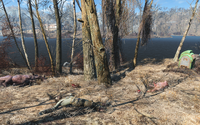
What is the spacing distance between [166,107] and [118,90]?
7.64 ft

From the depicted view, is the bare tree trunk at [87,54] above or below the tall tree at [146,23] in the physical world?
below

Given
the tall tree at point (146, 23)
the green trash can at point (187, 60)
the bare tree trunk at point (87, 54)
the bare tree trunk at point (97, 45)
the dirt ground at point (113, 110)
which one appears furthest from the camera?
the tall tree at point (146, 23)

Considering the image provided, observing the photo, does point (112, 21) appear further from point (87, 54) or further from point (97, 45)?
point (97, 45)

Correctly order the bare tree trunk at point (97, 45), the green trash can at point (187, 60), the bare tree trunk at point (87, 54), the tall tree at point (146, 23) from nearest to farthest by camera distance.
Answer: the bare tree trunk at point (97, 45) → the bare tree trunk at point (87, 54) → the green trash can at point (187, 60) → the tall tree at point (146, 23)

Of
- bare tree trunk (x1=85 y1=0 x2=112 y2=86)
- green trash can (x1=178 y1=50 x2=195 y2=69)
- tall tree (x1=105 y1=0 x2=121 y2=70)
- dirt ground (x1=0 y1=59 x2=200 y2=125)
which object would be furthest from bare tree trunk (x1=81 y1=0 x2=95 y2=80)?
green trash can (x1=178 y1=50 x2=195 y2=69)

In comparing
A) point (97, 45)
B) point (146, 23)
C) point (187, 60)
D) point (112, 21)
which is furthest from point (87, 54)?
point (187, 60)

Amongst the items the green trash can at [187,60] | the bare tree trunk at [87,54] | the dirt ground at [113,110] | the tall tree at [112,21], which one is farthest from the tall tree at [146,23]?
the dirt ground at [113,110]

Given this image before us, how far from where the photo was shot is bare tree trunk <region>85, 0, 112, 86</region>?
586 centimetres

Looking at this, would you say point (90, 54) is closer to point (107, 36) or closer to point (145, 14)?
point (107, 36)

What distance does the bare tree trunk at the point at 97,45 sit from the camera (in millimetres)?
5861

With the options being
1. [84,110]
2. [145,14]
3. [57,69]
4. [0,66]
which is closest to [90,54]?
[84,110]

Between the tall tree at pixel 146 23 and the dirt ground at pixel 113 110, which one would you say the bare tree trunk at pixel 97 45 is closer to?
the dirt ground at pixel 113 110

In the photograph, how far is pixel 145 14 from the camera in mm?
11062

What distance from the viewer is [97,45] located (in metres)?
6.18
